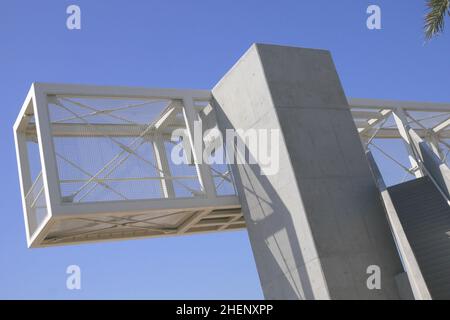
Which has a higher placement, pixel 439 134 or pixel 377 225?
pixel 439 134

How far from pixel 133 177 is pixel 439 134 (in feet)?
47.8

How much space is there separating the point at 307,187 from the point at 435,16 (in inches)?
237

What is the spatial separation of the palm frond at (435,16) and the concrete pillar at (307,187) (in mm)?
3435

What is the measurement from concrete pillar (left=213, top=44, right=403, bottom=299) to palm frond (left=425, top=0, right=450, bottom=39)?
344 centimetres

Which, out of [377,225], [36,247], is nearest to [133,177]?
[36,247]

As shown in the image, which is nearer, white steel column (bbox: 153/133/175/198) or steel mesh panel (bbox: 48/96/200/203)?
steel mesh panel (bbox: 48/96/200/203)

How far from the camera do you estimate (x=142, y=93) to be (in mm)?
20812

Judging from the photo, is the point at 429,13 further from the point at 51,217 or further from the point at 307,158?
the point at 51,217

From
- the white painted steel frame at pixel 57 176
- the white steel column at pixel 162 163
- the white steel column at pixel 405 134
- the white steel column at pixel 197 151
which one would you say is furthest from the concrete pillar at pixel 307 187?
the white steel column at pixel 405 134

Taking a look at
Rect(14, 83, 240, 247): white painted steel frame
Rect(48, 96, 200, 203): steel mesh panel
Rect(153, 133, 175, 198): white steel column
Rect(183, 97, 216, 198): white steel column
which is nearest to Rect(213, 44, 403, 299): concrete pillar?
Rect(183, 97, 216, 198): white steel column

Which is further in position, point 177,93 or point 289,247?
point 177,93

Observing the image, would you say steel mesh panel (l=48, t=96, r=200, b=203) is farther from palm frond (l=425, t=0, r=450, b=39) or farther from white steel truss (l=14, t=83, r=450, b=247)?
palm frond (l=425, t=0, r=450, b=39)

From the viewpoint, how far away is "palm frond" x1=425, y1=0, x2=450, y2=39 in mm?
18281

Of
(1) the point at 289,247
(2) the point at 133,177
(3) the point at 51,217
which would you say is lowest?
(1) the point at 289,247
